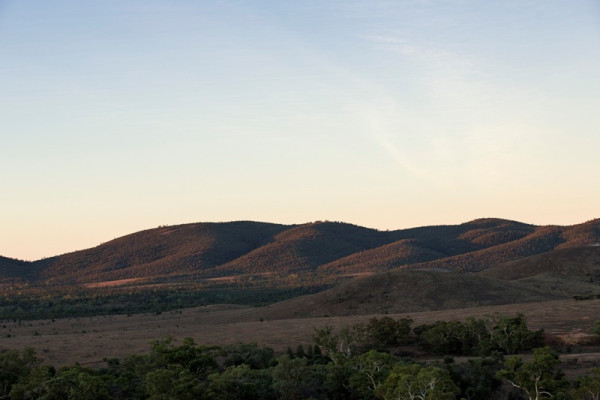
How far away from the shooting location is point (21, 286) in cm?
19925

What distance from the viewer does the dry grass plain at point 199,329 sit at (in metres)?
58.4

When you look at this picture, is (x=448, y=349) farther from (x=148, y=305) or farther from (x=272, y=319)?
(x=148, y=305)

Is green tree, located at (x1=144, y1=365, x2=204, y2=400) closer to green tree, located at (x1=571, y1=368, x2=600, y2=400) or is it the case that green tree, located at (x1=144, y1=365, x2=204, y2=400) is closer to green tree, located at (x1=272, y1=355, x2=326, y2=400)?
green tree, located at (x1=272, y1=355, x2=326, y2=400)

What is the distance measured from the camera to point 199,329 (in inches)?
2884

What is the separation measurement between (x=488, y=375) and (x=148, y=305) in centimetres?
8717

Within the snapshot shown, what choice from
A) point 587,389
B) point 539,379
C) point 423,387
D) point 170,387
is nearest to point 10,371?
point 170,387

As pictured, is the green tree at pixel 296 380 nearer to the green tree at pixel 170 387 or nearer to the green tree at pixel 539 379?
the green tree at pixel 170 387

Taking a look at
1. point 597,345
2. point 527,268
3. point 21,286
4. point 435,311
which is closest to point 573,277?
point 527,268

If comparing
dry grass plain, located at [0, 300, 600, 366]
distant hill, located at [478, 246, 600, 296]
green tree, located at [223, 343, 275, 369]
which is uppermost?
distant hill, located at [478, 246, 600, 296]

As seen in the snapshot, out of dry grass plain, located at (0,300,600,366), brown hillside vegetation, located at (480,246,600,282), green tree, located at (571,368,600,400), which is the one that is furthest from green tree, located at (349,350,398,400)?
brown hillside vegetation, located at (480,246,600,282)

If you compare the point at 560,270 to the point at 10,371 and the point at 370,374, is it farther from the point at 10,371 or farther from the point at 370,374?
the point at 10,371

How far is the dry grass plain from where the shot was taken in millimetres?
58375

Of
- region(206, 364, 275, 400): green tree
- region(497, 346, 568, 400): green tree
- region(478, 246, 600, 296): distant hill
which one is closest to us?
region(497, 346, 568, 400): green tree

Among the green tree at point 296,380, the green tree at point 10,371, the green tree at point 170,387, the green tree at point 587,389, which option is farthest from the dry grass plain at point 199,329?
the green tree at point 170,387
